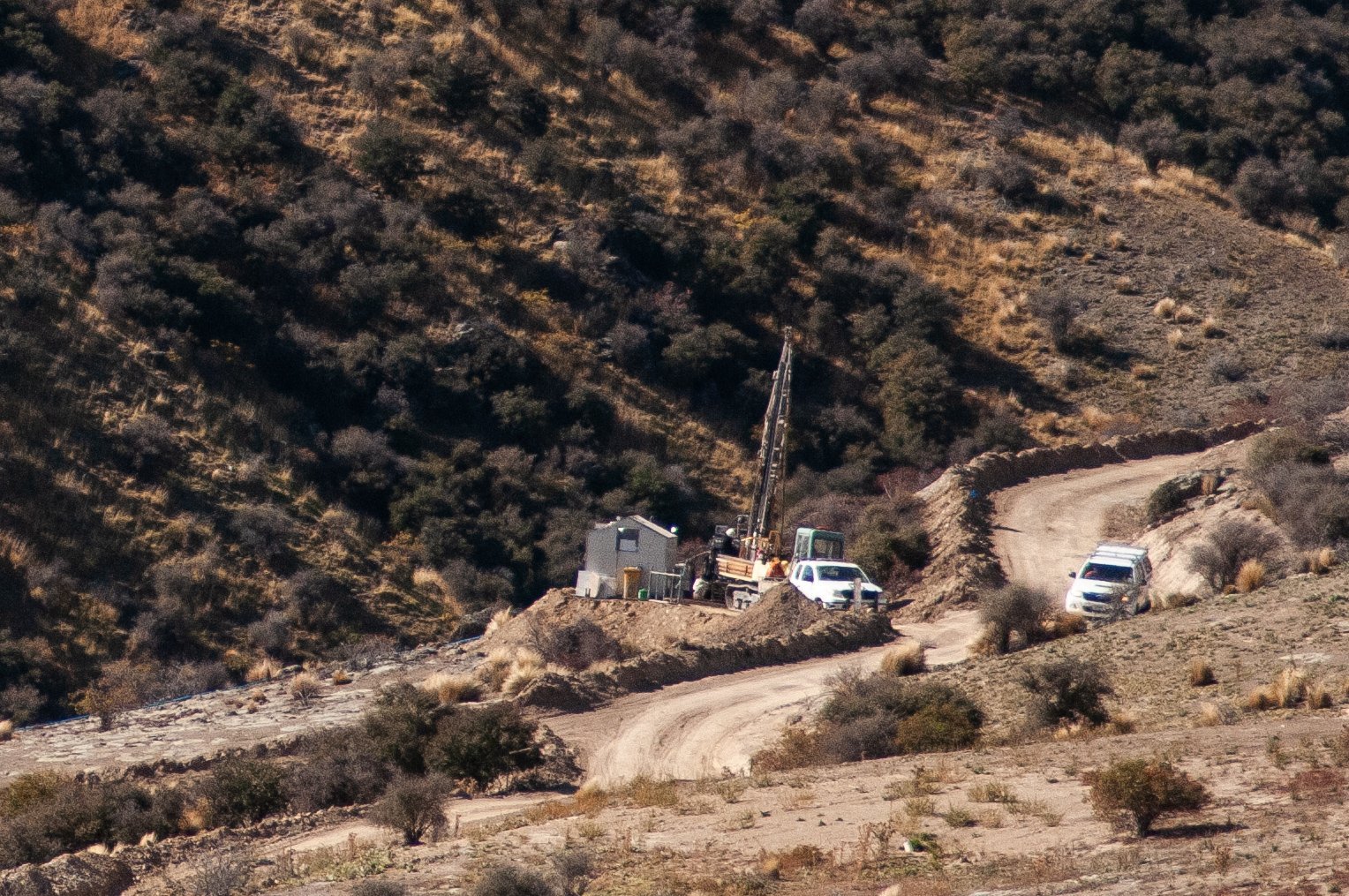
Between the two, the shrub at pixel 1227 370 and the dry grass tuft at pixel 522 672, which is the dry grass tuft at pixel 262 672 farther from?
the shrub at pixel 1227 370

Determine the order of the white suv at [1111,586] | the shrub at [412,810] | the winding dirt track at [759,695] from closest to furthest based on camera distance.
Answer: the shrub at [412,810], the winding dirt track at [759,695], the white suv at [1111,586]

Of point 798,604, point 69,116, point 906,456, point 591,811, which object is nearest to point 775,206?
point 906,456

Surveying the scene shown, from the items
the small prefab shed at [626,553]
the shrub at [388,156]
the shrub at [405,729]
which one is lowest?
the shrub at [405,729]

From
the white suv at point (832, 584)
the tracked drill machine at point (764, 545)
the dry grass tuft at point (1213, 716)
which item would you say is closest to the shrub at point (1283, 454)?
the white suv at point (832, 584)

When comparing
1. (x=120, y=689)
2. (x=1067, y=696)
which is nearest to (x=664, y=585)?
(x=120, y=689)

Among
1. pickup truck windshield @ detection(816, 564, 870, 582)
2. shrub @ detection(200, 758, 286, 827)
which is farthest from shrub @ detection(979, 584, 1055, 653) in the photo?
shrub @ detection(200, 758, 286, 827)

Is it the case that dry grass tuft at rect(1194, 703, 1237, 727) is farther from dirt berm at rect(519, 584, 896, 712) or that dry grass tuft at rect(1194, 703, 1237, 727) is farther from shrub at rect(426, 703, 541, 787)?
dirt berm at rect(519, 584, 896, 712)

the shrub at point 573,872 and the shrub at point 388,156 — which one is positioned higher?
the shrub at point 388,156
